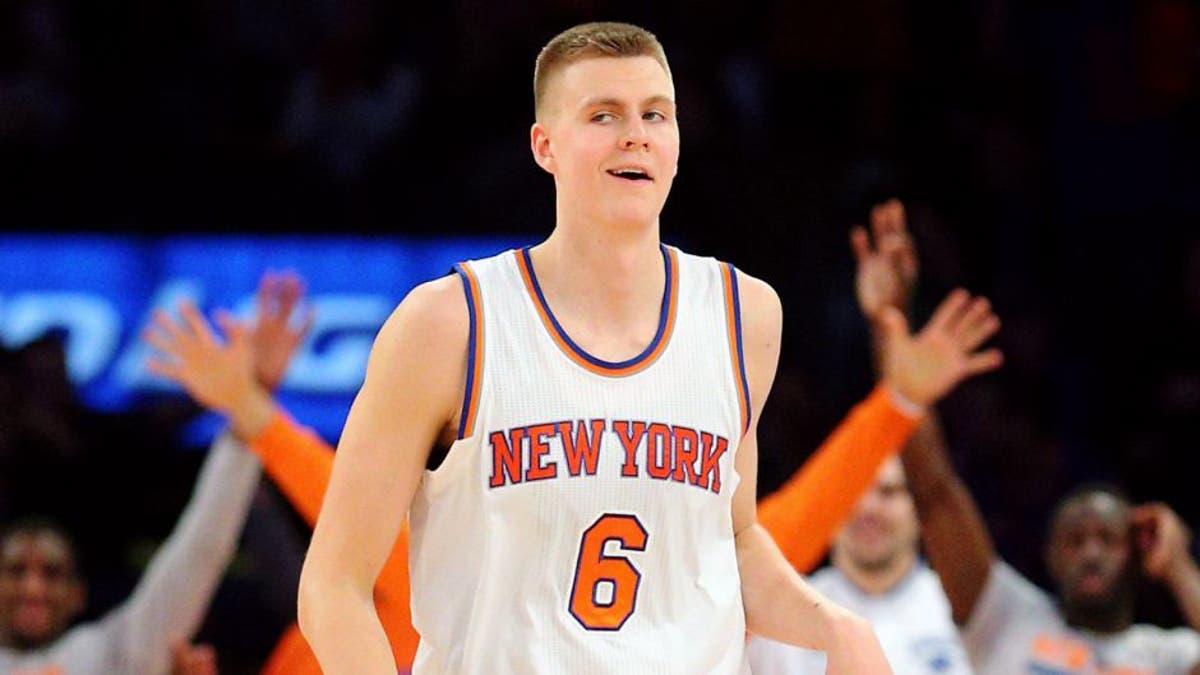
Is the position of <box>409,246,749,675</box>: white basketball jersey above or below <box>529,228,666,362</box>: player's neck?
below

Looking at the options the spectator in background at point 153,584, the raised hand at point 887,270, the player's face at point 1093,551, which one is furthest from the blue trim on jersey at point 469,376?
the player's face at point 1093,551

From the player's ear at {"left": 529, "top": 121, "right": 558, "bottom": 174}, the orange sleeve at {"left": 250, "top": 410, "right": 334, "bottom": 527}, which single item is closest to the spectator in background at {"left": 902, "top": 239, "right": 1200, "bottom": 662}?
the orange sleeve at {"left": 250, "top": 410, "right": 334, "bottom": 527}

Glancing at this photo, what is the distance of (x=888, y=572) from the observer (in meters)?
6.70

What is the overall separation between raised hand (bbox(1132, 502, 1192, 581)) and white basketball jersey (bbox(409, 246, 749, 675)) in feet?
12.0

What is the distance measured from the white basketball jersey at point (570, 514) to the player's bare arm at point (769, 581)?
0.10m

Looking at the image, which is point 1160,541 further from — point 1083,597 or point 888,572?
point 888,572

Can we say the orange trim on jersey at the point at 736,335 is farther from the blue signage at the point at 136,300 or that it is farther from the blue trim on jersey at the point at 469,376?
the blue signage at the point at 136,300

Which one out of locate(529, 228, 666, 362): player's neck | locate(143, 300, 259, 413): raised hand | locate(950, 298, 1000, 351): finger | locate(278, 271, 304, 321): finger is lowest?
locate(529, 228, 666, 362): player's neck

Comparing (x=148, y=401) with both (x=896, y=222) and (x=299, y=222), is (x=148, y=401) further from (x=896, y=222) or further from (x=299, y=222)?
Result: (x=896, y=222)

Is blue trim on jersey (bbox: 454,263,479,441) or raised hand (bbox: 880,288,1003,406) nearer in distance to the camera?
blue trim on jersey (bbox: 454,263,479,441)

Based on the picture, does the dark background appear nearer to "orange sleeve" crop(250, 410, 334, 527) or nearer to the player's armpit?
"orange sleeve" crop(250, 410, 334, 527)

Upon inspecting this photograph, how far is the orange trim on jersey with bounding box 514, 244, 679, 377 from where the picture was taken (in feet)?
11.5

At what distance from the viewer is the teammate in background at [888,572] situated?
21.0 feet

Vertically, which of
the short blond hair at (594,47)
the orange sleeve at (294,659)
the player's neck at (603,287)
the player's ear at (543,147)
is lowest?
the orange sleeve at (294,659)
